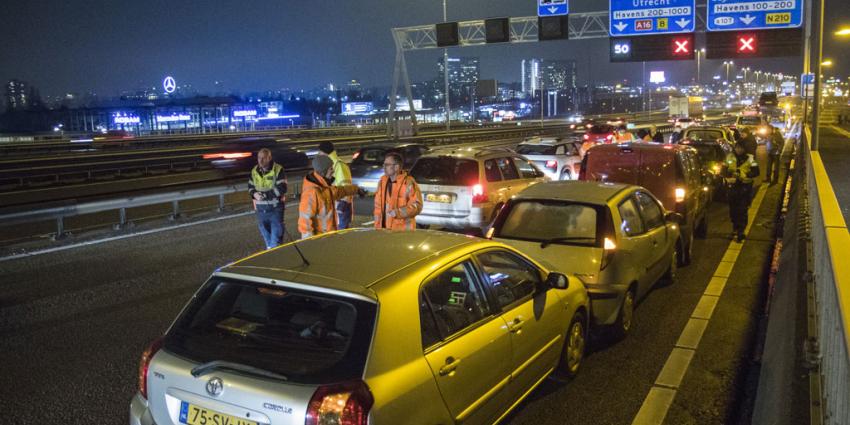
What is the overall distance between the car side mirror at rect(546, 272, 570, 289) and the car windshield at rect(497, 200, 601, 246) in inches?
62.9

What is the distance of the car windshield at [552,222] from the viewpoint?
6.97 metres

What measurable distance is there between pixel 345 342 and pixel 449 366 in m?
0.69

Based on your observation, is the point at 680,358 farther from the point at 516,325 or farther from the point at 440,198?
the point at 440,198

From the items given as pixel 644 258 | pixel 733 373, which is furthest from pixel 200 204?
pixel 733 373

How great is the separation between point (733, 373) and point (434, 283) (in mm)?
3351

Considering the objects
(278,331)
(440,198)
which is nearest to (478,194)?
(440,198)

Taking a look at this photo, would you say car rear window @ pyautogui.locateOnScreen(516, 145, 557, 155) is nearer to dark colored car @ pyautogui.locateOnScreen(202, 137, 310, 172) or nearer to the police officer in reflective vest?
the police officer in reflective vest

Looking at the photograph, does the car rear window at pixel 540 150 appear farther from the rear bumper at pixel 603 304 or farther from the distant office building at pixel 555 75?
the distant office building at pixel 555 75

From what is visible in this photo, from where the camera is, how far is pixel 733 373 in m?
5.91

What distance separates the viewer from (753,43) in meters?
27.0

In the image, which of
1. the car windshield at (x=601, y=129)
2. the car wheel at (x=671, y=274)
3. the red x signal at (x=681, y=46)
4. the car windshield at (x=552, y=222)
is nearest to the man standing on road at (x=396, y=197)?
the car windshield at (x=552, y=222)

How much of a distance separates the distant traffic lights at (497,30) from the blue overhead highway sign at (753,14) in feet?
26.8

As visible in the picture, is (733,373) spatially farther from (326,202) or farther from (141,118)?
(141,118)

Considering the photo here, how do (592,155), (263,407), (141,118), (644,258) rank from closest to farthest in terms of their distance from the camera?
(263,407), (644,258), (592,155), (141,118)
